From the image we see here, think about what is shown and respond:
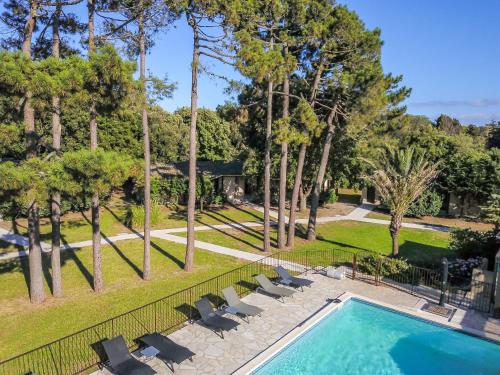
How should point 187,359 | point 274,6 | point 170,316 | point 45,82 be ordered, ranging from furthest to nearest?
1. point 274,6
2. point 170,316
3. point 187,359
4. point 45,82

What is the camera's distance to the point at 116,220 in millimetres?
28422

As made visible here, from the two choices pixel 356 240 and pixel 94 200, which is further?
pixel 356 240

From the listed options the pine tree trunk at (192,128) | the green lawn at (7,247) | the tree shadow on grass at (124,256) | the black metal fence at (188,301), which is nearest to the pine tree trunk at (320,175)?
the black metal fence at (188,301)

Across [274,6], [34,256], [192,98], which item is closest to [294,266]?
[192,98]

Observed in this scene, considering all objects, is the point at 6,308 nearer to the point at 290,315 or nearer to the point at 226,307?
the point at 226,307

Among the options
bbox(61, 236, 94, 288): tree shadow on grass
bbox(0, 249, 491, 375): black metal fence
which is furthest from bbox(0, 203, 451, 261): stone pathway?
bbox(0, 249, 491, 375): black metal fence

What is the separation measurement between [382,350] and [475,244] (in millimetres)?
9176

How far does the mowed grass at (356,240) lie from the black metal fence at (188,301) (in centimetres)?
235

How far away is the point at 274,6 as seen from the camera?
1878 cm

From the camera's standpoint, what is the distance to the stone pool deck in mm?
10555

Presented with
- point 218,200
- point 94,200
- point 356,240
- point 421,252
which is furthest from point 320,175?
point 94,200

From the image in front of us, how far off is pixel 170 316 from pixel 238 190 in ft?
87.6

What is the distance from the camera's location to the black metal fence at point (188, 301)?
10.3 meters

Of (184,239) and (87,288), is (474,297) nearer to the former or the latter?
(87,288)
